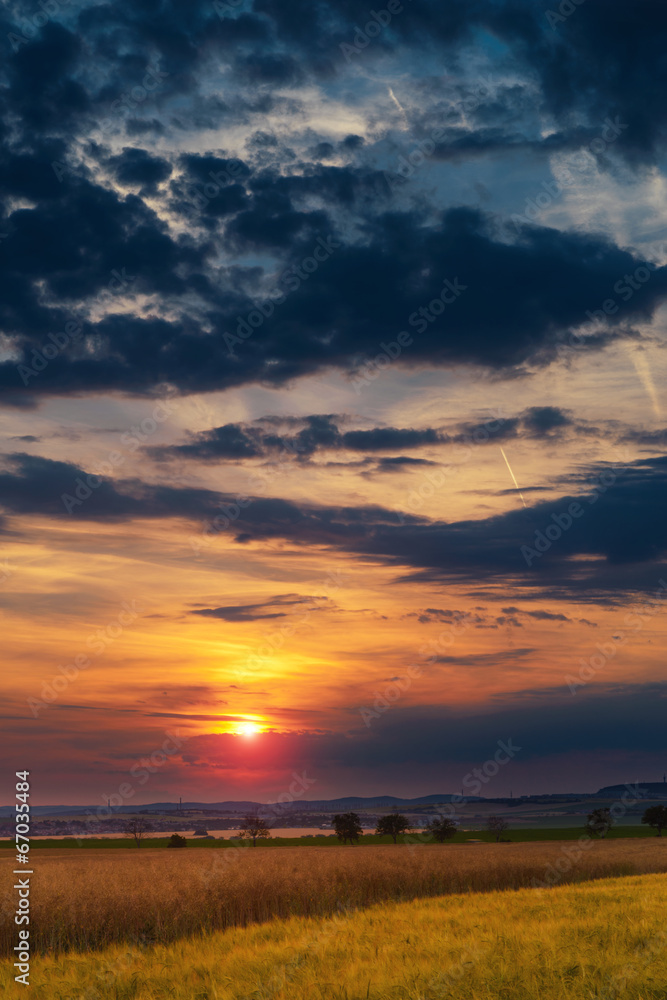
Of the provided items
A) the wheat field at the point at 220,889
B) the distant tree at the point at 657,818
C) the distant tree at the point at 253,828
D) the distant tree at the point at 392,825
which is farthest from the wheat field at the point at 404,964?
the distant tree at the point at 253,828

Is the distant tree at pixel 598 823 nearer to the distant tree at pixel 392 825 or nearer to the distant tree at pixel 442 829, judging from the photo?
the distant tree at pixel 442 829

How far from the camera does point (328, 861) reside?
3734cm

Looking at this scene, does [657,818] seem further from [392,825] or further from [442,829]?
[392,825]

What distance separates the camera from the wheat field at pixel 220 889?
75.2 feet

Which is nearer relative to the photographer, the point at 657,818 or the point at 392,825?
the point at 657,818

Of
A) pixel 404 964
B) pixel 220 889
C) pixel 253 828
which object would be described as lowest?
pixel 253 828

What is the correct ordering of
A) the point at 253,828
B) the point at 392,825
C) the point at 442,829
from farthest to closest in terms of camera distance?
the point at 253,828, the point at 392,825, the point at 442,829

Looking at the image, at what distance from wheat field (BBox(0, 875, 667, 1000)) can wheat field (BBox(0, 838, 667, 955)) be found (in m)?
8.75

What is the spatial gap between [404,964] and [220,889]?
19.9m

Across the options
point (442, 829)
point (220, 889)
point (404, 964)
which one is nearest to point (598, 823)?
point (442, 829)

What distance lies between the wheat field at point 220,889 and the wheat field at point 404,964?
8753 mm

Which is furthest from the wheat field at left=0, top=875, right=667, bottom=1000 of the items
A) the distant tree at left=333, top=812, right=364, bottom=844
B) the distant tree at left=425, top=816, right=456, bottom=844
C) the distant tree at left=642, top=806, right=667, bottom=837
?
the distant tree at left=642, top=806, right=667, bottom=837

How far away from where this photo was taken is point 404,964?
956 centimetres

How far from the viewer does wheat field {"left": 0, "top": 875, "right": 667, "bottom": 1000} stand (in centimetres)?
827
